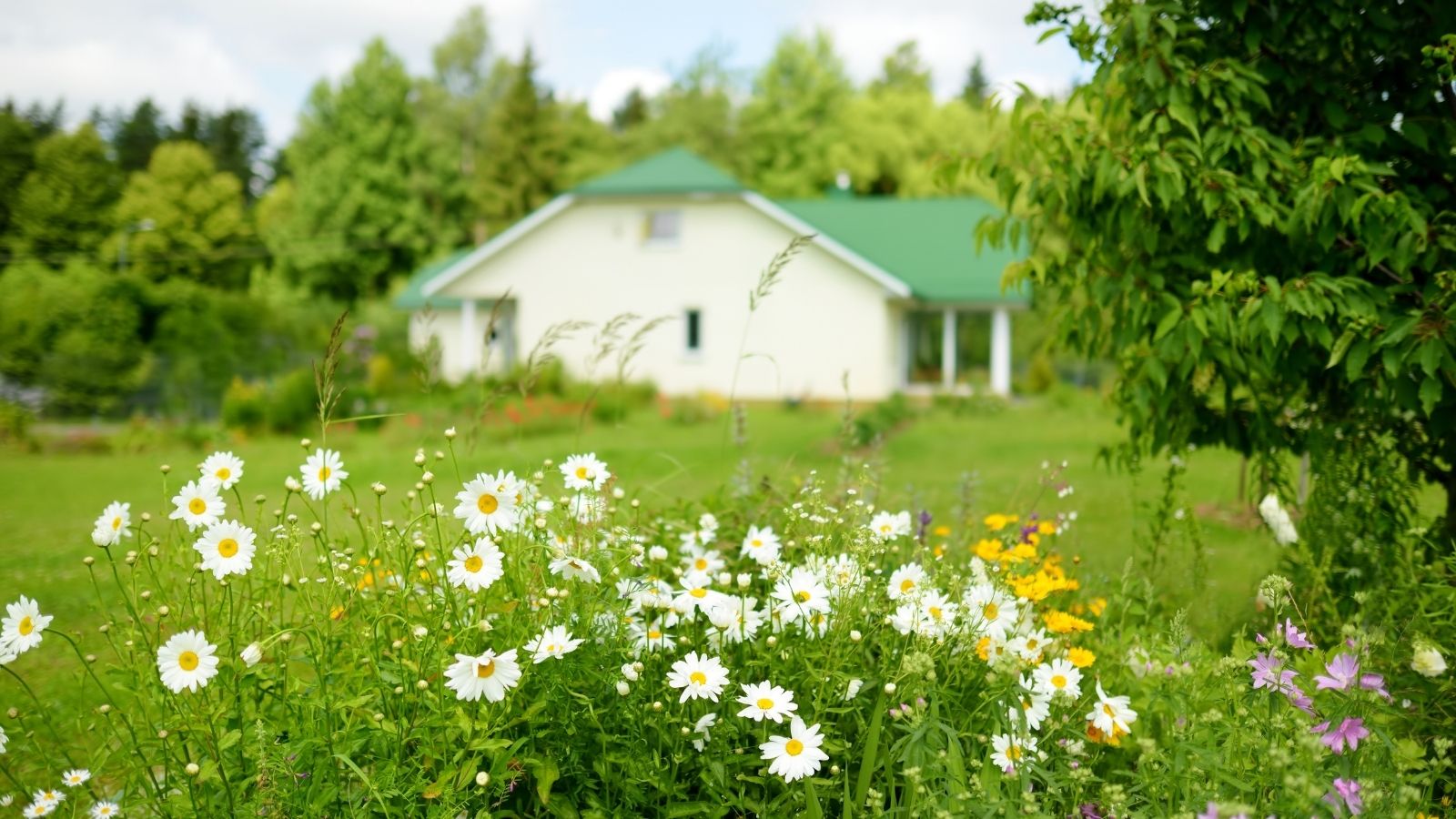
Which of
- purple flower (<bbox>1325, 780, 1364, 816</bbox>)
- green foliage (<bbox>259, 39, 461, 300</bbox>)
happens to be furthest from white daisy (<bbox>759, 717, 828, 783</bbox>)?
green foliage (<bbox>259, 39, 461, 300</bbox>)

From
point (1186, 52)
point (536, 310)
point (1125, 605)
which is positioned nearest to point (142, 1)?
point (536, 310)

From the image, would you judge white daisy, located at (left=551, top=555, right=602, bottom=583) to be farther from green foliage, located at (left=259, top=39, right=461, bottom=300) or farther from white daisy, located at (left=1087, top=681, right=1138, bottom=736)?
green foliage, located at (left=259, top=39, right=461, bottom=300)

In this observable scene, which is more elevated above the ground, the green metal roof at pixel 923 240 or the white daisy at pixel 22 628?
the green metal roof at pixel 923 240

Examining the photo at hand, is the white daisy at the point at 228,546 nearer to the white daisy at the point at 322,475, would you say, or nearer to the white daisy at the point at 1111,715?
the white daisy at the point at 322,475

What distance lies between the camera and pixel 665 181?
71.4 ft

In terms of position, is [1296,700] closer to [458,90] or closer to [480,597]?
[480,597]

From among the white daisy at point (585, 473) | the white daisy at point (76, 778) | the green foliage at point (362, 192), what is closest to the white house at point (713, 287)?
the white daisy at point (585, 473)

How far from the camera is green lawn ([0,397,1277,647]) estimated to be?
4.95m

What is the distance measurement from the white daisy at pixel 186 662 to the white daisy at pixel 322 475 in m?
0.42

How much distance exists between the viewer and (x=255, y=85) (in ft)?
173

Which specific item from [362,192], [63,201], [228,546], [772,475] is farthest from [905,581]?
[63,201]

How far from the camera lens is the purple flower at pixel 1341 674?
217 centimetres

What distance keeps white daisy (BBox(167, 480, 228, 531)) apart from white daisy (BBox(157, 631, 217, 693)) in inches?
13.9

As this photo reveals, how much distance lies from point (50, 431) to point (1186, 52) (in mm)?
16760
